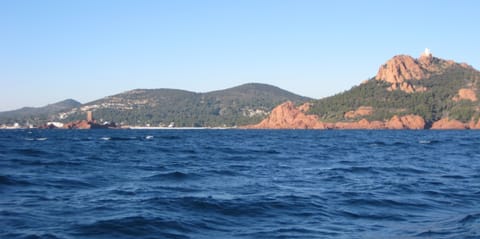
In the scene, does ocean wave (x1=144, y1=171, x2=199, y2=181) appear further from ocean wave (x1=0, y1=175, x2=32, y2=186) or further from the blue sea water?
ocean wave (x1=0, y1=175, x2=32, y2=186)

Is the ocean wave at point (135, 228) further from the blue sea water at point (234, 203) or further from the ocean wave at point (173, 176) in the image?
the ocean wave at point (173, 176)

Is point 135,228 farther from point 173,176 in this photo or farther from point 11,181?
point 173,176

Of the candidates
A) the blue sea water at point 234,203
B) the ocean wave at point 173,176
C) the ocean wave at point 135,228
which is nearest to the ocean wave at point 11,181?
the blue sea water at point 234,203

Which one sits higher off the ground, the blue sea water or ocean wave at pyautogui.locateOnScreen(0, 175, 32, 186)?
ocean wave at pyautogui.locateOnScreen(0, 175, 32, 186)

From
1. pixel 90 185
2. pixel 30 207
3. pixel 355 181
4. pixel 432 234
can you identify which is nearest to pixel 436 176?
pixel 355 181

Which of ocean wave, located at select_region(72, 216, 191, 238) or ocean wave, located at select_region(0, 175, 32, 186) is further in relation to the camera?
ocean wave, located at select_region(0, 175, 32, 186)

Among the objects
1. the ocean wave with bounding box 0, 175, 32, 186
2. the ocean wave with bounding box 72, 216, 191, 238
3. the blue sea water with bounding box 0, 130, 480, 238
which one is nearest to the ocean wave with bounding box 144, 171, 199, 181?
the blue sea water with bounding box 0, 130, 480, 238

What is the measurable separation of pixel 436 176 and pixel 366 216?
568 inches

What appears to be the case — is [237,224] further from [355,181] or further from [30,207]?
[355,181]

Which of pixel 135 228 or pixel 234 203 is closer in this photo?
pixel 135 228

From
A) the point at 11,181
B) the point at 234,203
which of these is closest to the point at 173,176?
the point at 11,181

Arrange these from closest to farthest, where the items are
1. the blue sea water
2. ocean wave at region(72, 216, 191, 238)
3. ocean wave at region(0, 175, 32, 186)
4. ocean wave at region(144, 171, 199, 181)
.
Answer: ocean wave at region(72, 216, 191, 238), the blue sea water, ocean wave at region(0, 175, 32, 186), ocean wave at region(144, 171, 199, 181)

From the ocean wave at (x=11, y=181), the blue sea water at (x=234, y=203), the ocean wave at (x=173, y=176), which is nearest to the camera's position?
the blue sea water at (x=234, y=203)

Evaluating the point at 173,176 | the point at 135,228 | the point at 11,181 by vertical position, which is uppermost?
the point at 11,181
